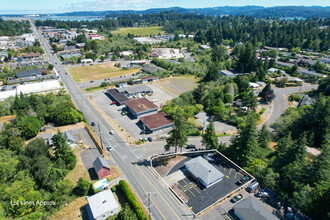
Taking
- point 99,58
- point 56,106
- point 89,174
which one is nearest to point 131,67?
point 99,58

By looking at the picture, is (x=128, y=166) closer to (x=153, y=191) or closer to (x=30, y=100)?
(x=153, y=191)

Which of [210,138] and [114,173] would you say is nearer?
[114,173]

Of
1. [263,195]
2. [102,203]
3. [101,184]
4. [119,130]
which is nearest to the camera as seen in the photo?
[102,203]

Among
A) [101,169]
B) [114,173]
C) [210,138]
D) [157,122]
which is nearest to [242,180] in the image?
[210,138]

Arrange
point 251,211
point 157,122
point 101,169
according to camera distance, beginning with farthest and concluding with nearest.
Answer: point 157,122 → point 101,169 → point 251,211

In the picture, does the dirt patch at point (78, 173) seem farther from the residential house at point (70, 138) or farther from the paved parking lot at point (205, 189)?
the paved parking lot at point (205, 189)

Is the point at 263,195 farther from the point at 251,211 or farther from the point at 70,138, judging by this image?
the point at 70,138
